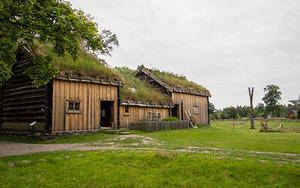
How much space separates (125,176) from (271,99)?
277 ft

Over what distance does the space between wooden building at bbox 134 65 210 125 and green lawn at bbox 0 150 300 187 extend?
20.5m

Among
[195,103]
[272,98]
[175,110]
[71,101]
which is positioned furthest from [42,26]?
[272,98]

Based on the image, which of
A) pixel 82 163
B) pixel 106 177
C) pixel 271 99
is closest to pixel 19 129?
pixel 82 163

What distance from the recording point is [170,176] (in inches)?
266

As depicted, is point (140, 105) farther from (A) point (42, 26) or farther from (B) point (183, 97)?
(A) point (42, 26)

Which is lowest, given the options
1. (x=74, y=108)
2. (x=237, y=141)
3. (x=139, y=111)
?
(x=237, y=141)

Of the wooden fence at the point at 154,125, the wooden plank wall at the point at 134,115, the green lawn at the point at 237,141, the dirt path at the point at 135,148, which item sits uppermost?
the wooden plank wall at the point at 134,115

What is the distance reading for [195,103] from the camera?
31.8 m

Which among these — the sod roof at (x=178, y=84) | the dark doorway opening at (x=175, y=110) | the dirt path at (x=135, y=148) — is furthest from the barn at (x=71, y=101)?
the dirt path at (x=135, y=148)

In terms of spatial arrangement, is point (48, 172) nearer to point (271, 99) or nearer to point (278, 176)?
point (278, 176)

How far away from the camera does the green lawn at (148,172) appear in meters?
6.14

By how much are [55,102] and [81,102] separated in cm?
226

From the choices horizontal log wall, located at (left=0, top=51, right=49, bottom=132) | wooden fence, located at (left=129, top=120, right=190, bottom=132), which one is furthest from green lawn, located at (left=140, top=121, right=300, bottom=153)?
horizontal log wall, located at (left=0, top=51, right=49, bottom=132)

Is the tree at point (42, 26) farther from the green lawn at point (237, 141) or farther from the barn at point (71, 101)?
the green lawn at point (237, 141)
